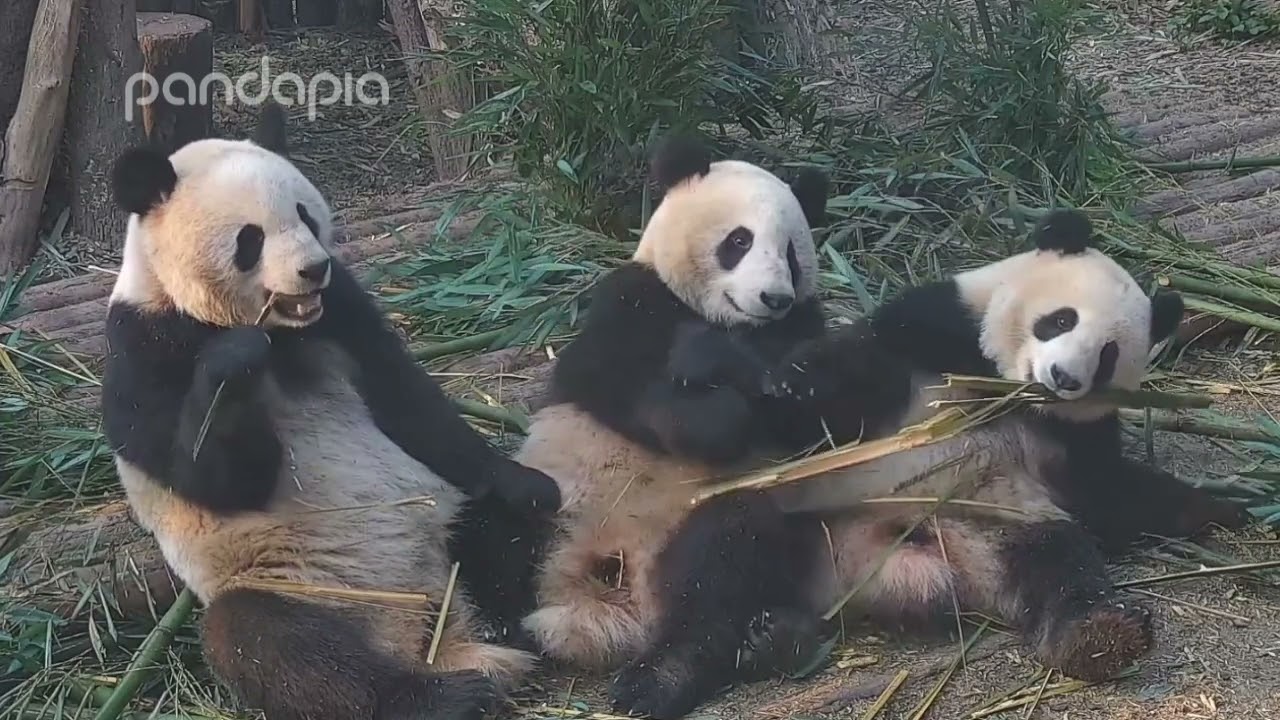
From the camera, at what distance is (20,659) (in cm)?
340

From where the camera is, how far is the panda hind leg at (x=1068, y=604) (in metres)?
3.06

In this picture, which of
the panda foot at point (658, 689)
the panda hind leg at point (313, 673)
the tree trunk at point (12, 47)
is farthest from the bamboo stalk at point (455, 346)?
the tree trunk at point (12, 47)

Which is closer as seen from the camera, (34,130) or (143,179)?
(143,179)

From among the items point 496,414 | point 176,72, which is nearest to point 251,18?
point 176,72

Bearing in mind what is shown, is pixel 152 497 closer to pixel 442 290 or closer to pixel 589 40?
pixel 442 290

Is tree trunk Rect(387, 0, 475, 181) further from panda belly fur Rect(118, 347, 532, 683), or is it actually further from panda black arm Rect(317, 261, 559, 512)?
panda belly fur Rect(118, 347, 532, 683)

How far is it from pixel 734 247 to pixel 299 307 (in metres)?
1.15

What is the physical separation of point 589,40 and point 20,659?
312cm

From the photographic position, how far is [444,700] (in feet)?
10.1

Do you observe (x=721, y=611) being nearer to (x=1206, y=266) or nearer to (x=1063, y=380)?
(x=1063, y=380)

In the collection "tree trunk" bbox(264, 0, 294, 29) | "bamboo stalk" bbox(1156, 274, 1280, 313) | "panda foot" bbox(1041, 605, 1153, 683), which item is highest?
"panda foot" bbox(1041, 605, 1153, 683)

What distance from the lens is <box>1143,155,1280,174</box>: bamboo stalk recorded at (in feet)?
21.5

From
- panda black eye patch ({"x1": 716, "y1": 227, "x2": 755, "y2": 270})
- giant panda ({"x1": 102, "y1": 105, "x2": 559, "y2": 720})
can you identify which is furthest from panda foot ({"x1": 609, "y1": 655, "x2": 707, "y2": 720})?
panda black eye patch ({"x1": 716, "y1": 227, "x2": 755, "y2": 270})

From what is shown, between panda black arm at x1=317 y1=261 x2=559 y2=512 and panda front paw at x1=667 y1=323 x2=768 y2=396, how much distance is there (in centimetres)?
47
